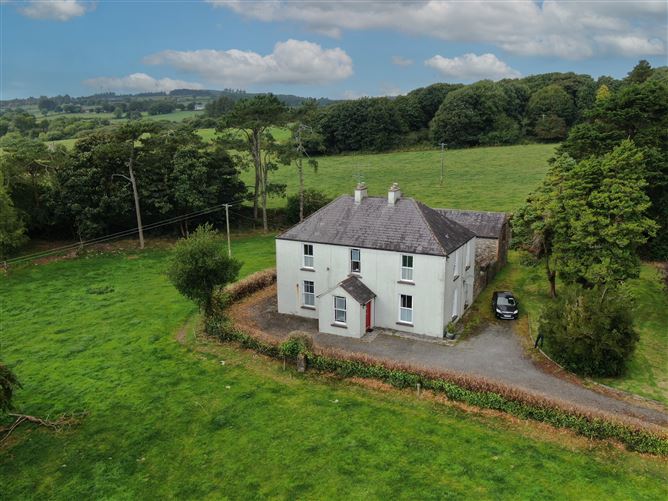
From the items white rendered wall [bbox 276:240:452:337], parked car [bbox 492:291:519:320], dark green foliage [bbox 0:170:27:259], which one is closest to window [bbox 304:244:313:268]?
white rendered wall [bbox 276:240:452:337]

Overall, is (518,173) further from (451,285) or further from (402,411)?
(402,411)

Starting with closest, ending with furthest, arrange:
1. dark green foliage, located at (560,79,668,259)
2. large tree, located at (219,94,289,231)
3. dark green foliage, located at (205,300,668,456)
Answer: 1. dark green foliage, located at (205,300,668,456)
2. dark green foliage, located at (560,79,668,259)
3. large tree, located at (219,94,289,231)

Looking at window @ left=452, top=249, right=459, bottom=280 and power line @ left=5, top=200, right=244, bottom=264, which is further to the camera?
power line @ left=5, top=200, right=244, bottom=264

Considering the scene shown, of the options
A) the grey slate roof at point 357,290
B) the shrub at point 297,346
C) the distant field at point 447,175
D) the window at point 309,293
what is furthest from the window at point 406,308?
the distant field at point 447,175

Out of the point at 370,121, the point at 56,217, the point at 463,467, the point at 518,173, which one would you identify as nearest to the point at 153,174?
the point at 56,217

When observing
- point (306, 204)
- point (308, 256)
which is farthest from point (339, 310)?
point (306, 204)

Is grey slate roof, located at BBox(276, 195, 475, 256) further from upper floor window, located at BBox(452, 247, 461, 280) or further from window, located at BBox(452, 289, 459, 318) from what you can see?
window, located at BBox(452, 289, 459, 318)

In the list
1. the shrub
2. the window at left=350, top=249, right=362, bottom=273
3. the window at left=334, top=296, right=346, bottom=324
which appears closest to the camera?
the shrub
